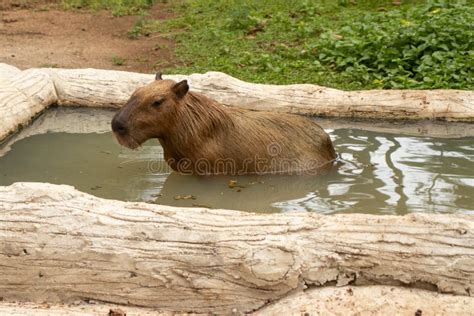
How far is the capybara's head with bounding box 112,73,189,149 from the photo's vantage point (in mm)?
6926

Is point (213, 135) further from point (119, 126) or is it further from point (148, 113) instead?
point (119, 126)

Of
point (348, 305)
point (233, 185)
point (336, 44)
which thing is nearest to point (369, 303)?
point (348, 305)

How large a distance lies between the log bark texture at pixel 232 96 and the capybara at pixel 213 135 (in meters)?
1.35

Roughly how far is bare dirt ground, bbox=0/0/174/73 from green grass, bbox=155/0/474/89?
498 millimetres

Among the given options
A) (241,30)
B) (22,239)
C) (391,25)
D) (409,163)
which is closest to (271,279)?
(22,239)

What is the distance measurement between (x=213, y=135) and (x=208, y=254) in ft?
8.38

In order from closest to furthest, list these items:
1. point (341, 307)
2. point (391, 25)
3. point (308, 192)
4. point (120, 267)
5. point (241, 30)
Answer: point (341, 307), point (120, 267), point (308, 192), point (391, 25), point (241, 30)

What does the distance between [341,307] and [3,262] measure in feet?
6.33

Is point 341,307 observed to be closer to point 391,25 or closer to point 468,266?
point 468,266

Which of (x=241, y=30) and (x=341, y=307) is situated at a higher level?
(x=241, y=30)

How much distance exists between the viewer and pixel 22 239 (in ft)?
16.2

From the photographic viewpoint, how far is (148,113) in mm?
6996

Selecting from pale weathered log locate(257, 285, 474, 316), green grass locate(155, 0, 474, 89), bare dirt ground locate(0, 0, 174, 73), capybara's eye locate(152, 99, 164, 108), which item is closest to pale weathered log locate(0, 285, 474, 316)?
pale weathered log locate(257, 285, 474, 316)

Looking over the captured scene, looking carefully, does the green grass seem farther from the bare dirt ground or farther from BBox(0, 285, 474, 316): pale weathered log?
BBox(0, 285, 474, 316): pale weathered log
